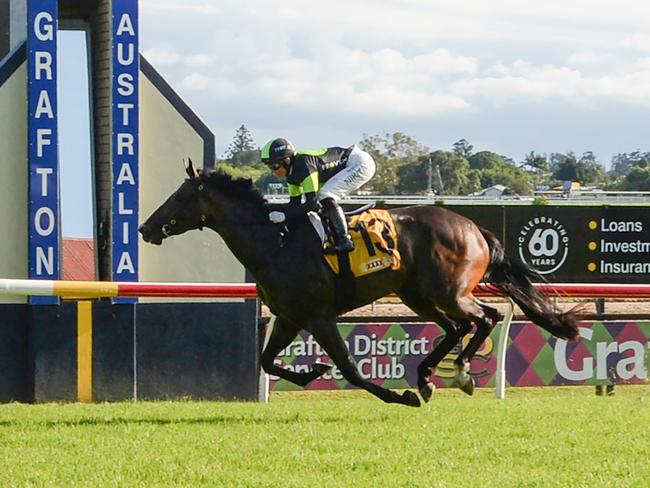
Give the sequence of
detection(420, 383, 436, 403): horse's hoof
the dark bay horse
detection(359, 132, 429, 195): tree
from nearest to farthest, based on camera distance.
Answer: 1. the dark bay horse
2. detection(420, 383, 436, 403): horse's hoof
3. detection(359, 132, 429, 195): tree

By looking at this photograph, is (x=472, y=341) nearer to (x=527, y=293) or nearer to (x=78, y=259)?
(x=527, y=293)

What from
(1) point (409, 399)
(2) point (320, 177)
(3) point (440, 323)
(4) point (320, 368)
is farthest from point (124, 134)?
(1) point (409, 399)

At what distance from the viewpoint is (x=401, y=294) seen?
8.92 meters

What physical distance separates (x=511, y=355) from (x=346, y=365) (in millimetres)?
3308

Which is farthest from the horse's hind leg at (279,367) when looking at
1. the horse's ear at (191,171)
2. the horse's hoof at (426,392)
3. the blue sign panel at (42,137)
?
the blue sign panel at (42,137)

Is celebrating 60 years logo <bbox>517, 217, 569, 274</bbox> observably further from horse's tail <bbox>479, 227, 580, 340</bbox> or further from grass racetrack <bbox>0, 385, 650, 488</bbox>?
grass racetrack <bbox>0, 385, 650, 488</bbox>

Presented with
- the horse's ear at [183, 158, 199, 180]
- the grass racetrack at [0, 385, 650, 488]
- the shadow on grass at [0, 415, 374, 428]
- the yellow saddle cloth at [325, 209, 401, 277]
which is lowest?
the shadow on grass at [0, 415, 374, 428]

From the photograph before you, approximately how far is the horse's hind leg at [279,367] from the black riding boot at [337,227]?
2.22 ft

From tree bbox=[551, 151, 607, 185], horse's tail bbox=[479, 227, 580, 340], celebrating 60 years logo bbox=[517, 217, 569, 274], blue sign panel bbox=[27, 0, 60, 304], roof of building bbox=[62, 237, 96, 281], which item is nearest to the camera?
horse's tail bbox=[479, 227, 580, 340]

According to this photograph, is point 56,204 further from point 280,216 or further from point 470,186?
point 470,186

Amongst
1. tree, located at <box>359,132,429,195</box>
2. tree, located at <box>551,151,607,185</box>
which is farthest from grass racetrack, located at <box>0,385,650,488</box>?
tree, located at <box>551,151,607,185</box>

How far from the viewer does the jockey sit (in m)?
8.12

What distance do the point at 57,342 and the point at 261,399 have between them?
180 cm

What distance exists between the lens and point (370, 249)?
840 centimetres
